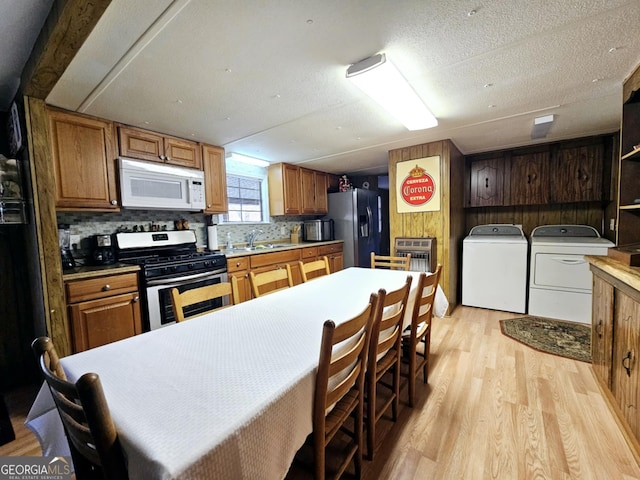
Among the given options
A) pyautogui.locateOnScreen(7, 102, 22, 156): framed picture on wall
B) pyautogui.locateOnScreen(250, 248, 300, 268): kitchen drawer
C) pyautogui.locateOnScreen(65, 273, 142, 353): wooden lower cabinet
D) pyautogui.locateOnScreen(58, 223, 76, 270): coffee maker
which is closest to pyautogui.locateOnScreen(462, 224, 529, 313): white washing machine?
pyautogui.locateOnScreen(250, 248, 300, 268): kitchen drawer

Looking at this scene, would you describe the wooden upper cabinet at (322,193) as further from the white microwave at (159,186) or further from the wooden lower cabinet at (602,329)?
the wooden lower cabinet at (602,329)

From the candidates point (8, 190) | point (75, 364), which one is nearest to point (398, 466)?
point (75, 364)

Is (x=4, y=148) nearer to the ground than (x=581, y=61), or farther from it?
nearer to the ground

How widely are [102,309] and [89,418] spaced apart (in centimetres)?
198

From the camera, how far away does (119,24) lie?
1.28 metres

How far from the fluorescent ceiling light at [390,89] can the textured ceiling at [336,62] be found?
0.06m

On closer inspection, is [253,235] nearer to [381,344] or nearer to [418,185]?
[418,185]

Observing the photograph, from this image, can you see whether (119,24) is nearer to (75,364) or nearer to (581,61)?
(75,364)

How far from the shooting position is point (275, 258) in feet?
11.9

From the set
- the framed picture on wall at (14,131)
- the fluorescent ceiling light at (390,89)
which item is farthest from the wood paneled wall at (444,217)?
the framed picture on wall at (14,131)

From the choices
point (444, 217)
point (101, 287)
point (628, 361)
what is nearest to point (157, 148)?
point (101, 287)

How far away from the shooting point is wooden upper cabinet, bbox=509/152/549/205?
11.7ft

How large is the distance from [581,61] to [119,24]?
2603mm

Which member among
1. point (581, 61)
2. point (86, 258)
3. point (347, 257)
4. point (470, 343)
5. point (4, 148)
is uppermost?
point (581, 61)
